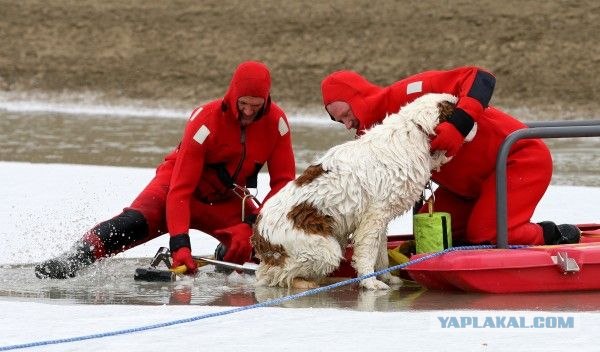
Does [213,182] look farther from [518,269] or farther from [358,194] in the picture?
[518,269]

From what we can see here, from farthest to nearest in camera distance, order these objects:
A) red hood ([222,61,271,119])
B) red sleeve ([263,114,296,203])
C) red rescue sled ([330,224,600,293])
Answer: red sleeve ([263,114,296,203]), red hood ([222,61,271,119]), red rescue sled ([330,224,600,293])

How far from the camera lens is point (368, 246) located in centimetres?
650

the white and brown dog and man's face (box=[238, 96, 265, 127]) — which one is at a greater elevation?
man's face (box=[238, 96, 265, 127])

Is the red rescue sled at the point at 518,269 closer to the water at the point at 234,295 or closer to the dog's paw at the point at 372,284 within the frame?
the water at the point at 234,295

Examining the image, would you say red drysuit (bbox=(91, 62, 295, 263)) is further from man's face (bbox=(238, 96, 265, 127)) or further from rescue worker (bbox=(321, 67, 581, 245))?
rescue worker (bbox=(321, 67, 581, 245))

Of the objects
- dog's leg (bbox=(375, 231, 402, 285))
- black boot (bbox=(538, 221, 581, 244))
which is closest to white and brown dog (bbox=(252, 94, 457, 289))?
dog's leg (bbox=(375, 231, 402, 285))

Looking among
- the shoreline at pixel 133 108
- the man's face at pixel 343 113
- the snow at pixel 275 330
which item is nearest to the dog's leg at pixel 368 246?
the snow at pixel 275 330

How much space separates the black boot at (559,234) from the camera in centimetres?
692

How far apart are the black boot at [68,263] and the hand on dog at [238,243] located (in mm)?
771

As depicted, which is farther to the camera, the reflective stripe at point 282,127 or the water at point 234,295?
the reflective stripe at point 282,127

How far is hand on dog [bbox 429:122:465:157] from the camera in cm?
640

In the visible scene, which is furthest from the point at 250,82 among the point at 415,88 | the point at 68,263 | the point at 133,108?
the point at 133,108

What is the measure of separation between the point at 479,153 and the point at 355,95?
716mm

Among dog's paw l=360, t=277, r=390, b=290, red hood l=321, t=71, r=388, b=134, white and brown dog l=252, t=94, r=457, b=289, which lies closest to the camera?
white and brown dog l=252, t=94, r=457, b=289
